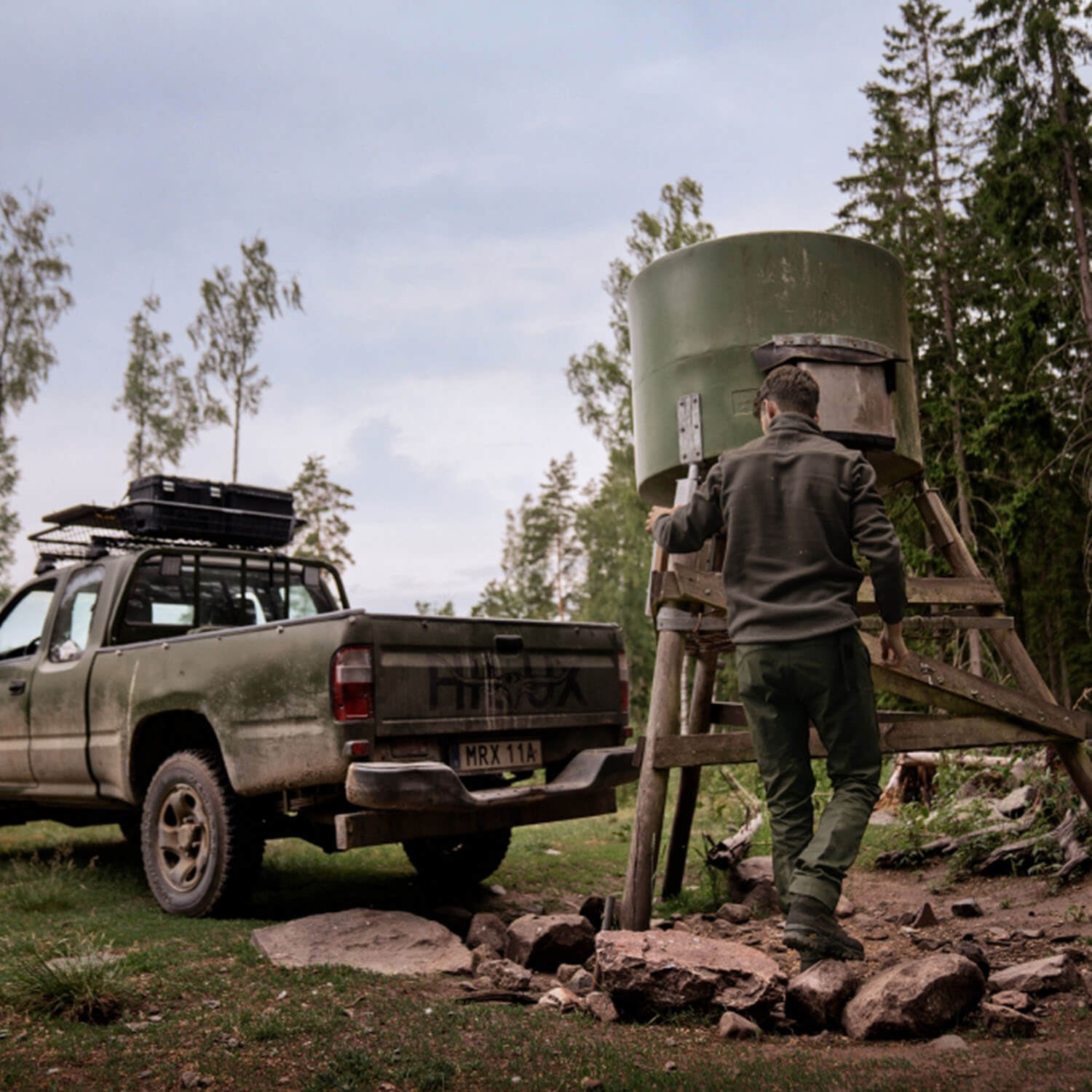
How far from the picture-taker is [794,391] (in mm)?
4148

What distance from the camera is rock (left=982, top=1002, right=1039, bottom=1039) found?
319cm

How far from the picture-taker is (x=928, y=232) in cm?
2145

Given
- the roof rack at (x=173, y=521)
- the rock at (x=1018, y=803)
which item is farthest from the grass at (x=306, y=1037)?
the rock at (x=1018, y=803)

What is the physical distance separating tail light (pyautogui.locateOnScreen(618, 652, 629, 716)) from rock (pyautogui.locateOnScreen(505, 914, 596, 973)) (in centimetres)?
160

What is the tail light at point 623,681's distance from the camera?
6.03m

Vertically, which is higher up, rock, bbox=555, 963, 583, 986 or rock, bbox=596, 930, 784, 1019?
rock, bbox=596, 930, 784, 1019

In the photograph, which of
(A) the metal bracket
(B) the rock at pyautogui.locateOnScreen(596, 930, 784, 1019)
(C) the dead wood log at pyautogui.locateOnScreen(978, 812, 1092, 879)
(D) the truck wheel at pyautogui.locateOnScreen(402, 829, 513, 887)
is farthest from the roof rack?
(C) the dead wood log at pyautogui.locateOnScreen(978, 812, 1092, 879)

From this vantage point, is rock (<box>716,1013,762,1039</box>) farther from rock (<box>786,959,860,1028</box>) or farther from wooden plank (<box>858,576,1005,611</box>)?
wooden plank (<box>858,576,1005,611</box>)

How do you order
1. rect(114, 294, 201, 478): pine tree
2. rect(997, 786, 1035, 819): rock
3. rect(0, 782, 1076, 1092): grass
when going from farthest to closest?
1. rect(114, 294, 201, 478): pine tree
2. rect(997, 786, 1035, 819): rock
3. rect(0, 782, 1076, 1092): grass

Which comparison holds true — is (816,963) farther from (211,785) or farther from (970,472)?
(970,472)

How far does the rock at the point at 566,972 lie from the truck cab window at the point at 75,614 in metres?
3.74

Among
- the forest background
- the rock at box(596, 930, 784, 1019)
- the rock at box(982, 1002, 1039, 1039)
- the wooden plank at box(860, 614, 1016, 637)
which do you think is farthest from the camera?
the forest background

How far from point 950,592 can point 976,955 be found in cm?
217

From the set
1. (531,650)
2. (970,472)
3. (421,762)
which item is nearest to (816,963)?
(421,762)
